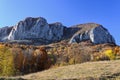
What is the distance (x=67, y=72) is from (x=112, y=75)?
8.23 metres

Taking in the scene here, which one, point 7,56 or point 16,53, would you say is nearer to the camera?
point 7,56

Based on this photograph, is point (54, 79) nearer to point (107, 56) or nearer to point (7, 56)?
point (7, 56)

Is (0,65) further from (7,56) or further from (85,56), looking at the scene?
(85,56)

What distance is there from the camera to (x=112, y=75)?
41.0 m

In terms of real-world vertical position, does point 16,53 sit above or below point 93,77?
above

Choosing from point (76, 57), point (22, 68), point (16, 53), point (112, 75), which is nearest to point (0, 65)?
point (22, 68)

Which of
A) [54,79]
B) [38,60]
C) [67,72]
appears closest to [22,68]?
[38,60]

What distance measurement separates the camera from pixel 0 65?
310ft

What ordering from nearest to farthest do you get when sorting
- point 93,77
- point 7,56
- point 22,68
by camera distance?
point 93,77
point 7,56
point 22,68

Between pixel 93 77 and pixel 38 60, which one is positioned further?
pixel 38 60

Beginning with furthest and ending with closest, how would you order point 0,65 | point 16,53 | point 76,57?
point 76,57
point 16,53
point 0,65

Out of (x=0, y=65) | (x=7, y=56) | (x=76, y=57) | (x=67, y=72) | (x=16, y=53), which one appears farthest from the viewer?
(x=76, y=57)

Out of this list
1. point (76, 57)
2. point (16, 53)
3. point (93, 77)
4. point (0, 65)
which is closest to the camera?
point (93, 77)

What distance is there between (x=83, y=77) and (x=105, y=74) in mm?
3210
